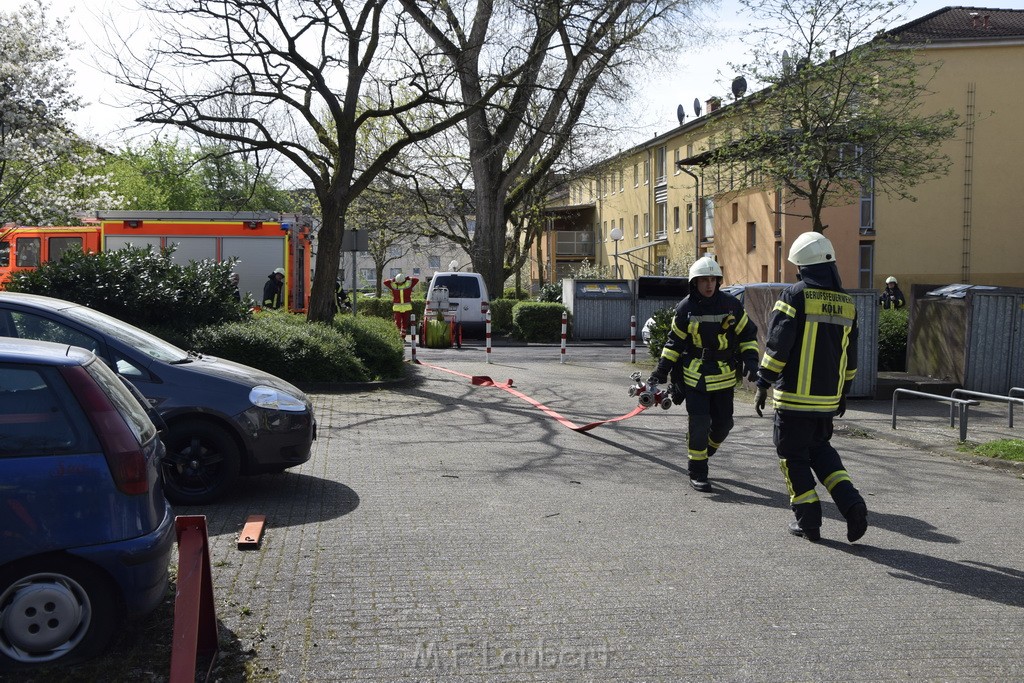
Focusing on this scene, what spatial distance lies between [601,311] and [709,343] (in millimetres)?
21620

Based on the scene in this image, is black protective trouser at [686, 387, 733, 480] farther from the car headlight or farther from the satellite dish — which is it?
the satellite dish

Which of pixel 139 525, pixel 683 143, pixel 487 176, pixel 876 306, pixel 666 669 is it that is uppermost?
pixel 683 143

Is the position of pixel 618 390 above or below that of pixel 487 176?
below

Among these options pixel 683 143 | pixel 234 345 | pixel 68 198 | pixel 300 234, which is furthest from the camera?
pixel 683 143

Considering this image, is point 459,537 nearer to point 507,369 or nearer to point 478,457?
point 478,457

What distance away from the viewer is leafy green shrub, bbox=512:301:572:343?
29406 millimetres

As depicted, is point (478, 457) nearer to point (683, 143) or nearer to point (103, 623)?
point (103, 623)

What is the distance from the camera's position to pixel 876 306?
48.3ft

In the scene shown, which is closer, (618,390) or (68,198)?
(618,390)

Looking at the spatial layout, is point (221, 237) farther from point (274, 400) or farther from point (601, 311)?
point (274, 400)

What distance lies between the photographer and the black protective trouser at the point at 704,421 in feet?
26.5

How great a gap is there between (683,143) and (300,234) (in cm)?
3617

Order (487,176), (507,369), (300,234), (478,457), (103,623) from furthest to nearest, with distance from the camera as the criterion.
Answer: (487,176) < (300,234) < (507,369) < (478,457) < (103,623)

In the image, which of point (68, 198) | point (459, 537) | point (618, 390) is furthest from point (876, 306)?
point (68, 198)
